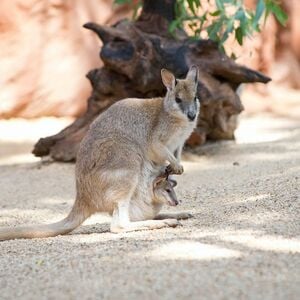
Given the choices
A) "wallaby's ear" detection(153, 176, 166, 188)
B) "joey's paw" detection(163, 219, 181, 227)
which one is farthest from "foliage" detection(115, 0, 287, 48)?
"joey's paw" detection(163, 219, 181, 227)

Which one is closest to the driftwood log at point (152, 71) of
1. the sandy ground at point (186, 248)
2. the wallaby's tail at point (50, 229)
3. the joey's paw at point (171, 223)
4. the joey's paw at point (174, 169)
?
the sandy ground at point (186, 248)

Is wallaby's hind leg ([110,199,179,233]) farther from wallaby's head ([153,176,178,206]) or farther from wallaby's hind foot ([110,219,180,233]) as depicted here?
wallaby's head ([153,176,178,206])

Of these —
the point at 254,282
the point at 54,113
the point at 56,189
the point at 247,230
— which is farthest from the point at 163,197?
the point at 54,113

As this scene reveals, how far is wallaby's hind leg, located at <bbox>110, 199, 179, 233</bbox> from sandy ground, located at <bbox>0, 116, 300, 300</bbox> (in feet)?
0.28

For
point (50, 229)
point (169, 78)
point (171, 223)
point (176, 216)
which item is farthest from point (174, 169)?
point (50, 229)

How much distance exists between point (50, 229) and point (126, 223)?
0.48m

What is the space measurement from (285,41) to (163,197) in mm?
8407

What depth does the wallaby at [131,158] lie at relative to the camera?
497 cm

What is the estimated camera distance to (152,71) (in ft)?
26.9

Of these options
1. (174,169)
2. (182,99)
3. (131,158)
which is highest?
(182,99)

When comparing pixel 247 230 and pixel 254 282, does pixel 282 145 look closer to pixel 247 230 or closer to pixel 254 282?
pixel 247 230

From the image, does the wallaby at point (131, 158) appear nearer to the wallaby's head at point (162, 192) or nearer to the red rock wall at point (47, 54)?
the wallaby's head at point (162, 192)

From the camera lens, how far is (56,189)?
747 centimetres

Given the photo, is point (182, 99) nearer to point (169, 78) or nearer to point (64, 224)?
point (169, 78)
